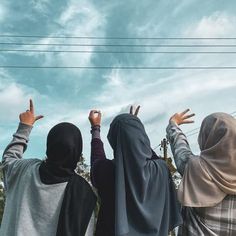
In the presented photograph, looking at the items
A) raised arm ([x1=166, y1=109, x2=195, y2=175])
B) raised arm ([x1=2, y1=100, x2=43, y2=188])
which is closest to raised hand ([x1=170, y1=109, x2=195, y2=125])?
raised arm ([x1=166, y1=109, x2=195, y2=175])

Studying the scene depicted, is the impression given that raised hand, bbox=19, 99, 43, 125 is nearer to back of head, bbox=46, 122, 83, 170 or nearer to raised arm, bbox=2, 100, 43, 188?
raised arm, bbox=2, 100, 43, 188

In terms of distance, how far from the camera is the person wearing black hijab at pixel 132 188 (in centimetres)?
309

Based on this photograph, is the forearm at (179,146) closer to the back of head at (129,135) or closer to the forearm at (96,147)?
the back of head at (129,135)

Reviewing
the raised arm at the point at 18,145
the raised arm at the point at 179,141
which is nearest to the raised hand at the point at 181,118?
the raised arm at the point at 179,141

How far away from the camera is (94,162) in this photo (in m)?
3.30

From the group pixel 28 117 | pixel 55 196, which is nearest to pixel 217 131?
pixel 55 196

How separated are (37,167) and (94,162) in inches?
16.6

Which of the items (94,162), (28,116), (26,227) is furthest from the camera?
(28,116)

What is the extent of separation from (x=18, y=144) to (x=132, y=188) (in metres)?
0.98

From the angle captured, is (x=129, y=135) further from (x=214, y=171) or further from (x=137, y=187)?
(x=214, y=171)

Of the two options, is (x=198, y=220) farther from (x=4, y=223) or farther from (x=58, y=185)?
(x=4, y=223)

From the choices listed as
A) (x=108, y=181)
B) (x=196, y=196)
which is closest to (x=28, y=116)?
(x=108, y=181)

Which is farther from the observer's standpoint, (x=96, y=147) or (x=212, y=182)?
(x=96, y=147)

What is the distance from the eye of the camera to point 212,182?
3.24 metres
